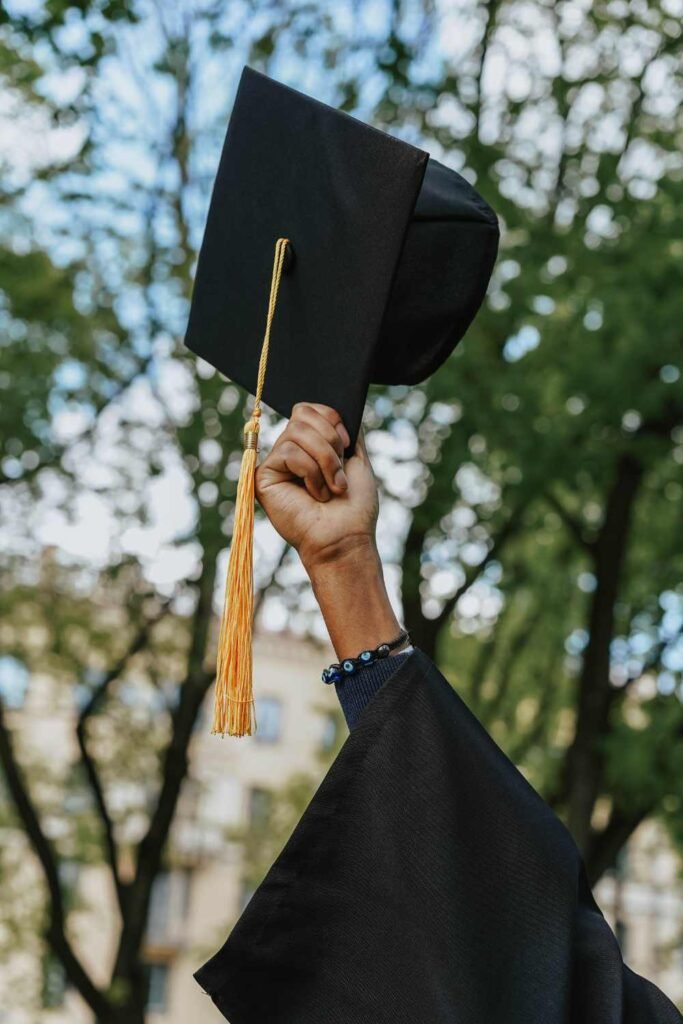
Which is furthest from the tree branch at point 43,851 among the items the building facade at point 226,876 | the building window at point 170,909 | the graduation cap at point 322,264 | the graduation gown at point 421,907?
the building window at point 170,909

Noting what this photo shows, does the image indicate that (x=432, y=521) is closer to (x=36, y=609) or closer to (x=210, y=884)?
(x=36, y=609)

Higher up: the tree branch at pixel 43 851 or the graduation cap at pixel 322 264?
the tree branch at pixel 43 851

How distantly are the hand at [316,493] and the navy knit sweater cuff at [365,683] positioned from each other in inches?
6.1

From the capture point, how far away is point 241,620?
6.81 feet

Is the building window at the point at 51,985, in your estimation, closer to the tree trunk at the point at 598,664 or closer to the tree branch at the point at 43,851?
the tree branch at the point at 43,851

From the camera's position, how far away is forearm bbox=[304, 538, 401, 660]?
1.83 m

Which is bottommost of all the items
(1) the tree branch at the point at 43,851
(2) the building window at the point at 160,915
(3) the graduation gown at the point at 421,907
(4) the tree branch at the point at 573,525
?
(3) the graduation gown at the point at 421,907

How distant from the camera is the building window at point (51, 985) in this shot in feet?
48.4

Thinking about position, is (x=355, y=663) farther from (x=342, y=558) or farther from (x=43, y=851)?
(x=43, y=851)

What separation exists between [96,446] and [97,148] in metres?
2.18

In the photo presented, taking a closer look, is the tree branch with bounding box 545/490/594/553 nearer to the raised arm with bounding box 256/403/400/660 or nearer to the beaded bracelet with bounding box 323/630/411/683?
the raised arm with bounding box 256/403/400/660

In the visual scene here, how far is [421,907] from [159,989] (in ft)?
118

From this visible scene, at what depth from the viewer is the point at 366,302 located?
2.23 m

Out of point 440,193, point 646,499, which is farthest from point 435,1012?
point 646,499
